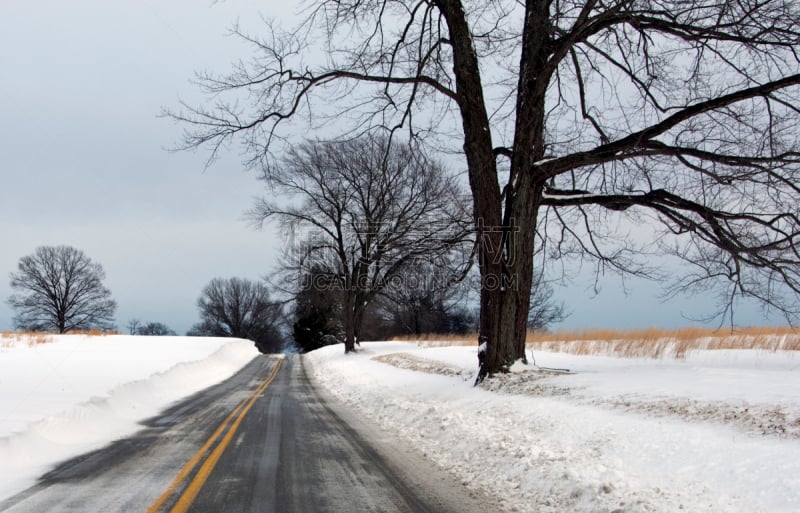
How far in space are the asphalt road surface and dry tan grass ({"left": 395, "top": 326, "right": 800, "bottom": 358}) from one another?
24.7 feet

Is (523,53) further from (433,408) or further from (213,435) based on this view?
(213,435)

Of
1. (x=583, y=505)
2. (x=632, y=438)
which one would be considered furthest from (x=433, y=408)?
(x=583, y=505)

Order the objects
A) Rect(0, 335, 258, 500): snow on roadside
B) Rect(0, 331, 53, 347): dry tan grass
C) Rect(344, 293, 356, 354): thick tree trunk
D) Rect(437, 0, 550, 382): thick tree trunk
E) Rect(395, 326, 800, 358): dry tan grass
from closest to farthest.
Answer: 1. Rect(0, 335, 258, 500): snow on roadside
2. Rect(437, 0, 550, 382): thick tree trunk
3. Rect(395, 326, 800, 358): dry tan grass
4. Rect(0, 331, 53, 347): dry tan grass
5. Rect(344, 293, 356, 354): thick tree trunk

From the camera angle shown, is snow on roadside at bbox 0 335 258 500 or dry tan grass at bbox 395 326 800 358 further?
dry tan grass at bbox 395 326 800 358

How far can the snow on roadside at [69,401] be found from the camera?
6641 millimetres

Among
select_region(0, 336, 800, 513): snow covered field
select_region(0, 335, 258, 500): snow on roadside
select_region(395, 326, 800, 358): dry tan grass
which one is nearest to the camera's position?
select_region(0, 336, 800, 513): snow covered field

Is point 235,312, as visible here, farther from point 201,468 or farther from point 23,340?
point 201,468

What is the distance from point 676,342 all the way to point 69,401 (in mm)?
13777

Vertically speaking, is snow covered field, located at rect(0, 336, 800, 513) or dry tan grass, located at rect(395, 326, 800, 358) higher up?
dry tan grass, located at rect(395, 326, 800, 358)

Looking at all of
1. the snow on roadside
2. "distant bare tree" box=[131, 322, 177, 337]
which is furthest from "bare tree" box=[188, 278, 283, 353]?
the snow on roadside

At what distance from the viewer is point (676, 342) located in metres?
14.1

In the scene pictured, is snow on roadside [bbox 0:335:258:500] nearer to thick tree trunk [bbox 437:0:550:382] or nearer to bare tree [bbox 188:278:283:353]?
thick tree trunk [bbox 437:0:550:382]

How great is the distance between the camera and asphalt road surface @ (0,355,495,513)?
16.1ft

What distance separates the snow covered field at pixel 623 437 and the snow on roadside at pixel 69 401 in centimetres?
465
